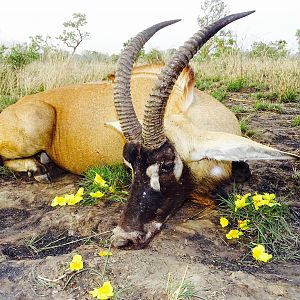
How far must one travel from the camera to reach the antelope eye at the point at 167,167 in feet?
11.4

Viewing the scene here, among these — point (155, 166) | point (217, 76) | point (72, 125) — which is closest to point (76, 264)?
point (155, 166)

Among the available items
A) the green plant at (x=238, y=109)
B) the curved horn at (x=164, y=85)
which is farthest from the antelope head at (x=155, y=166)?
the green plant at (x=238, y=109)

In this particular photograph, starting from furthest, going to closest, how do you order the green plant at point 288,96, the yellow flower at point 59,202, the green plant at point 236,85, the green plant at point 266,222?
the green plant at point 236,85, the green plant at point 288,96, the yellow flower at point 59,202, the green plant at point 266,222

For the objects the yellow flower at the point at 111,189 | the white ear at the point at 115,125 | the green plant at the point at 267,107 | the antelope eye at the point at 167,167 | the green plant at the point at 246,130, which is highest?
the white ear at the point at 115,125

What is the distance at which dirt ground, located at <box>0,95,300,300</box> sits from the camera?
285cm

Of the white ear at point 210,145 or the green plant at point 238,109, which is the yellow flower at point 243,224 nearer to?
the white ear at point 210,145

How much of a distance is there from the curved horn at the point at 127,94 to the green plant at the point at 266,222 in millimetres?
996

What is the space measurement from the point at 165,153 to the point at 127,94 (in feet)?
2.33

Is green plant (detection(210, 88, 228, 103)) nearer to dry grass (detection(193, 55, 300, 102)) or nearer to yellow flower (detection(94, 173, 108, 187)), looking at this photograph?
dry grass (detection(193, 55, 300, 102))

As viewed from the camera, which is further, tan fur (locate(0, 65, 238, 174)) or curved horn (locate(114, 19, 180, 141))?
tan fur (locate(0, 65, 238, 174))

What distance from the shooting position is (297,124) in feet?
23.9

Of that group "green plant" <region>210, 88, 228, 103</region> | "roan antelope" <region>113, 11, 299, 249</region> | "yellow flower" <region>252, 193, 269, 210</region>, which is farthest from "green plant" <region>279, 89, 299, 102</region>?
"yellow flower" <region>252, 193, 269, 210</region>

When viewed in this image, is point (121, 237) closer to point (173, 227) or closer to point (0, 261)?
point (173, 227)

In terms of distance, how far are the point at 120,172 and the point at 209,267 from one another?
184cm
